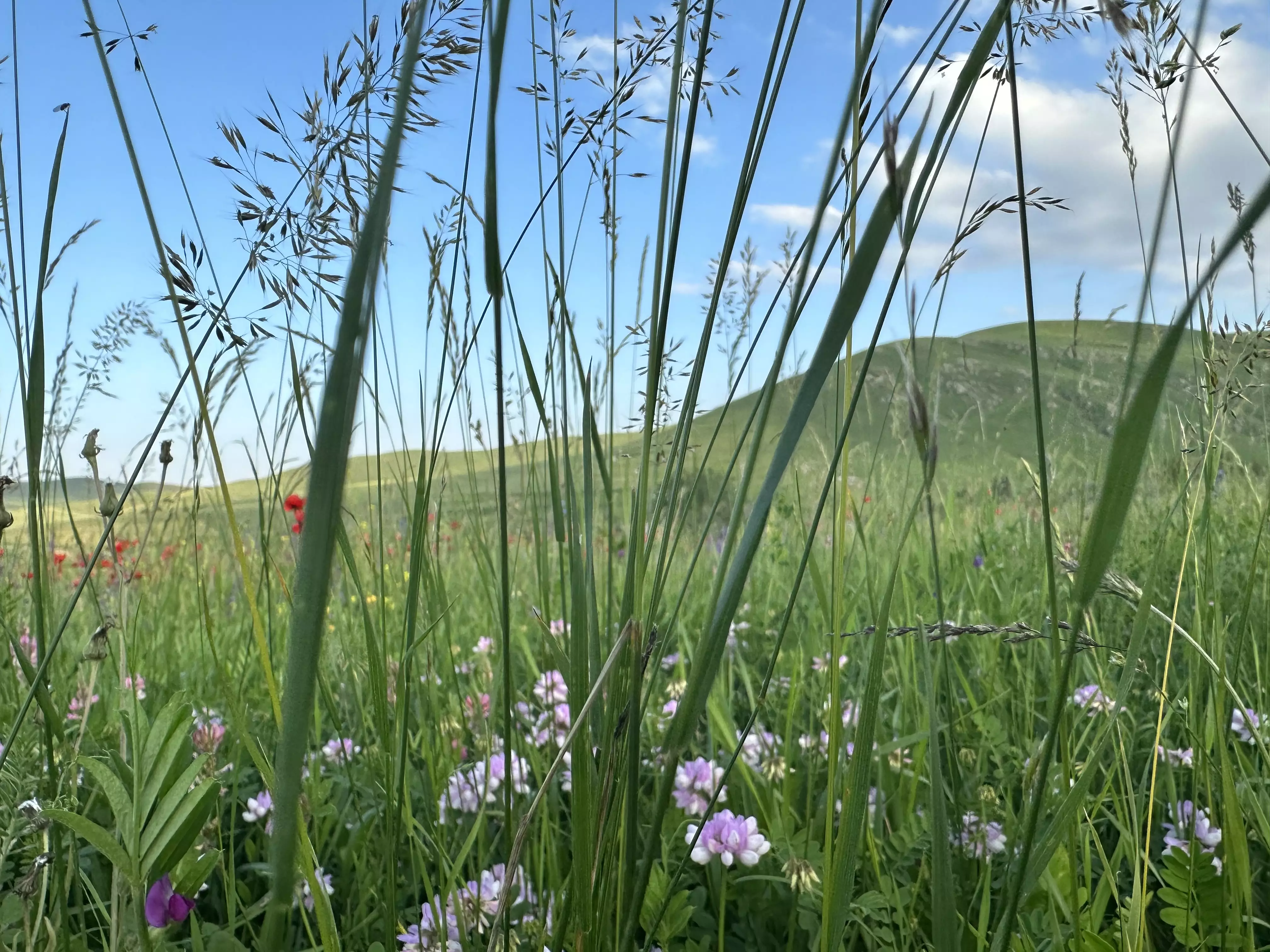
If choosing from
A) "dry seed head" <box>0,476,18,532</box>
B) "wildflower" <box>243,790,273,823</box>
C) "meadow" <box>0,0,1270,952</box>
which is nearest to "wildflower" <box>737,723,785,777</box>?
"meadow" <box>0,0,1270,952</box>

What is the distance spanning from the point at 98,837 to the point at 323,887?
1.57ft

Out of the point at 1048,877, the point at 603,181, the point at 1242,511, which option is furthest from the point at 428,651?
the point at 1242,511

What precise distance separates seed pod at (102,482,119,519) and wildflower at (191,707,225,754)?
36 centimetres

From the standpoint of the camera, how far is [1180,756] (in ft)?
4.65

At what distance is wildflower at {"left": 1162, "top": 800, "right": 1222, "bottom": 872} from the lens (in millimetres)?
1095

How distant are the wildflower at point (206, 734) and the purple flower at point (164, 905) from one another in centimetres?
37

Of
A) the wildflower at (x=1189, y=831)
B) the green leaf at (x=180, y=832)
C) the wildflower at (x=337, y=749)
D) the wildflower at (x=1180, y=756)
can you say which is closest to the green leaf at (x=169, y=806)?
the green leaf at (x=180, y=832)

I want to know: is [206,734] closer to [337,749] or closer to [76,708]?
[337,749]

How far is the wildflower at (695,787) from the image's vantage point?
125 centimetres

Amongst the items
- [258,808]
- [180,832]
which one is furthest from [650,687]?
[258,808]

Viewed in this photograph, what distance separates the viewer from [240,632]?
2291 mm

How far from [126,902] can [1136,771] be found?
59.9 inches

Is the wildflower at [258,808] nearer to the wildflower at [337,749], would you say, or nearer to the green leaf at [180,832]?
the wildflower at [337,749]

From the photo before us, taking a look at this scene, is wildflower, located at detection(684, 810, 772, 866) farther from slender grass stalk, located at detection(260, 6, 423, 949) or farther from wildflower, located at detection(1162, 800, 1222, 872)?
slender grass stalk, located at detection(260, 6, 423, 949)
